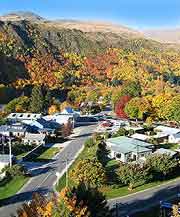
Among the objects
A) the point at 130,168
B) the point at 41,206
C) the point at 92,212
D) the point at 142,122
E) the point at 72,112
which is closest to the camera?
the point at 41,206

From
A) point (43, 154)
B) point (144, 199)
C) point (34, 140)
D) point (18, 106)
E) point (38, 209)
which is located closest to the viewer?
point (38, 209)

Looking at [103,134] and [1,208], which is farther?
[103,134]

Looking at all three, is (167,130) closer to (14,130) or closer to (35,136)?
(35,136)

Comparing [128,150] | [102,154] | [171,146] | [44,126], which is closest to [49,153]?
[102,154]

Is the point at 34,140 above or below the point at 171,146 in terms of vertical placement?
above

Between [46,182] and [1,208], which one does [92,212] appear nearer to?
[1,208]

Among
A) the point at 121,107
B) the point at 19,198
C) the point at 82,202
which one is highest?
the point at 82,202

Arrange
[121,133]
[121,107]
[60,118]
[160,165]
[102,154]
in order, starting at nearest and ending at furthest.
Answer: [160,165] < [102,154] < [121,133] < [60,118] < [121,107]

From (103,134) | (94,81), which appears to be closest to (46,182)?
(103,134)
